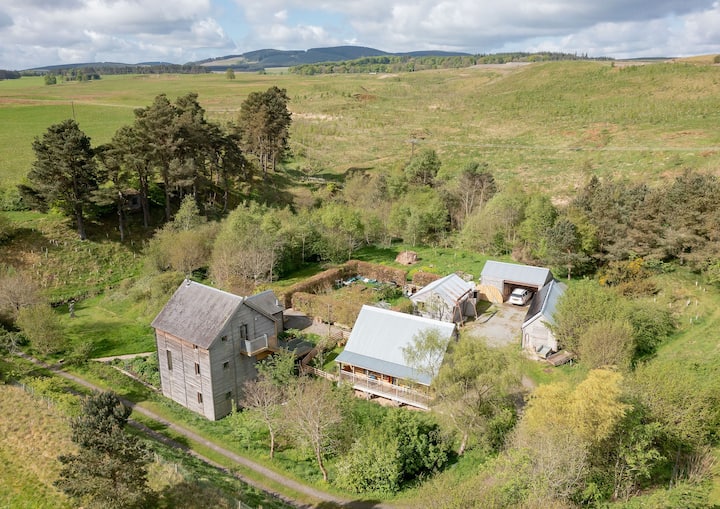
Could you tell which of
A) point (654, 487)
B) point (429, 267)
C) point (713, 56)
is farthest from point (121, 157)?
point (713, 56)

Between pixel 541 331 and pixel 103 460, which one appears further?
pixel 541 331

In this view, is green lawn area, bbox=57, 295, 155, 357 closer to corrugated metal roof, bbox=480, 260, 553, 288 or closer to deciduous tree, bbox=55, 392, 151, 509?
deciduous tree, bbox=55, 392, 151, 509

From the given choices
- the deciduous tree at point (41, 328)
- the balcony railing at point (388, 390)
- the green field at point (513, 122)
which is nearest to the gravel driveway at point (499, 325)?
the balcony railing at point (388, 390)

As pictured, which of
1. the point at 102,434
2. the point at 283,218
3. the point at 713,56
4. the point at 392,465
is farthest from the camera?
the point at 713,56

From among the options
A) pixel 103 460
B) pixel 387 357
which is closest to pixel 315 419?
pixel 387 357

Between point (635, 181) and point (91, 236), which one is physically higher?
point (635, 181)

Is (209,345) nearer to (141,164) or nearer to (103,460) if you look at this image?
(103,460)

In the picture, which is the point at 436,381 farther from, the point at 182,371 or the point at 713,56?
the point at 713,56
